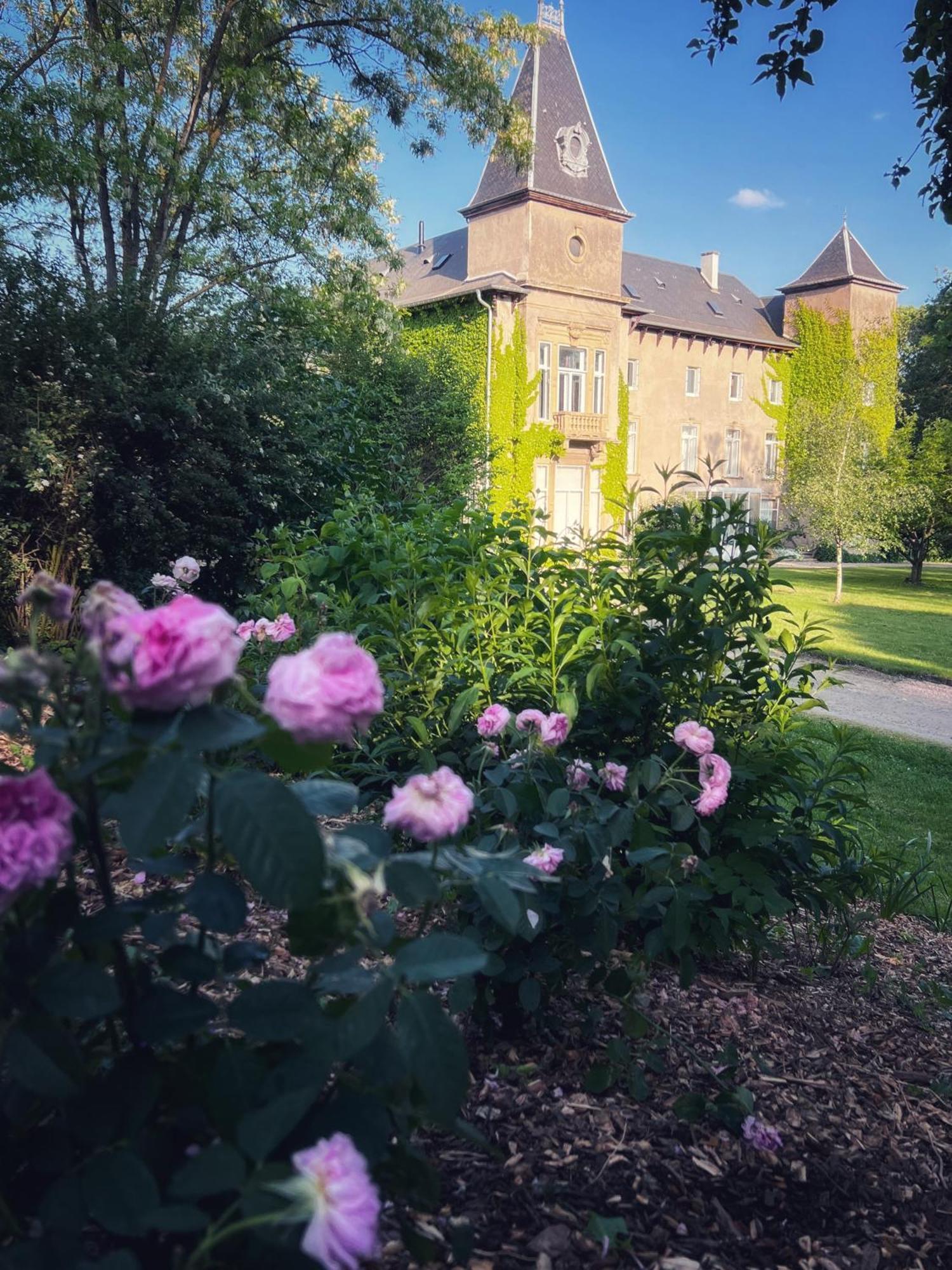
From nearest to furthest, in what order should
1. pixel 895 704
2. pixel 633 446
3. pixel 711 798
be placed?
pixel 711 798 < pixel 895 704 < pixel 633 446

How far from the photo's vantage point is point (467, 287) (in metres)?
24.5

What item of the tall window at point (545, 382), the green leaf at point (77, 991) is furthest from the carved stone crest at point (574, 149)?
the green leaf at point (77, 991)

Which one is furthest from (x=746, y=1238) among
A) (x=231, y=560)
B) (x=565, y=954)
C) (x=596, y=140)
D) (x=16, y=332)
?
(x=596, y=140)

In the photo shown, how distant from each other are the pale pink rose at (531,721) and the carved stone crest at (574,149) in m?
26.3

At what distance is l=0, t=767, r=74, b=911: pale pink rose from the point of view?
79cm

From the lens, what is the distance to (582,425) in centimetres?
2617

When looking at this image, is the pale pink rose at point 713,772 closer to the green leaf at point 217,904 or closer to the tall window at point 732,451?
the green leaf at point 217,904

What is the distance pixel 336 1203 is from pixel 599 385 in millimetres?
27743

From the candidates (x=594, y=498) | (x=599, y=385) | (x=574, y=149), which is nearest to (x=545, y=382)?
(x=599, y=385)

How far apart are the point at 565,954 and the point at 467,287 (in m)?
24.6

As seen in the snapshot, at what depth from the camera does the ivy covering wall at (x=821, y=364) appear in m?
33.8

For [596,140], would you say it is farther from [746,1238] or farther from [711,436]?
[746,1238]

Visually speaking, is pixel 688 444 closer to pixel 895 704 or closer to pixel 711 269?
pixel 711 269

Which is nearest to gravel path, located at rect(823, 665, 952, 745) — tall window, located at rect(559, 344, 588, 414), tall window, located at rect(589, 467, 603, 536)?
tall window, located at rect(589, 467, 603, 536)
